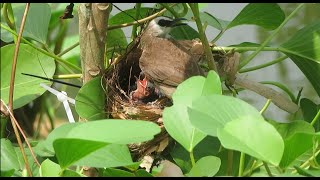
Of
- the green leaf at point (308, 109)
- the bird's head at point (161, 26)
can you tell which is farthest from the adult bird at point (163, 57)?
the green leaf at point (308, 109)

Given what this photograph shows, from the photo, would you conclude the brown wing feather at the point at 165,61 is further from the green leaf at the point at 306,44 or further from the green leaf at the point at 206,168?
the green leaf at the point at 206,168

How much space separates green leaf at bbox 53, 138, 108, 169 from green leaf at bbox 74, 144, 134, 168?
0.01m

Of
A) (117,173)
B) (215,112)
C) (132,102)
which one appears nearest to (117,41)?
(132,102)

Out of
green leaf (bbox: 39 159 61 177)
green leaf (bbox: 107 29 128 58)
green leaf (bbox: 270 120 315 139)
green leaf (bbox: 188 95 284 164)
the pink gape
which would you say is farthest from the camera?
the pink gape

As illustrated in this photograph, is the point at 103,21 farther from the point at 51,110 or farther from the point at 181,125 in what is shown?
the point at 51,110

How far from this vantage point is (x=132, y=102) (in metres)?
1.30

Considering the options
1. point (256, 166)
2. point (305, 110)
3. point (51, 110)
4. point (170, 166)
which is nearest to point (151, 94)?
point (170, 166)

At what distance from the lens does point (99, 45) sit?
38.4 inches

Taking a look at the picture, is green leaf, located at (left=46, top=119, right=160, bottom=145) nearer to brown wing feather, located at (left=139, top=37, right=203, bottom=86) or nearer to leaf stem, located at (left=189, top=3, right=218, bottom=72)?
leaf stem, located at (left=189, top=3, right=218, bottom=72)

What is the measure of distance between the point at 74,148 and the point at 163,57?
0.75 metres

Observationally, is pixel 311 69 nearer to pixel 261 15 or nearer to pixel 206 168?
pixel 261 15

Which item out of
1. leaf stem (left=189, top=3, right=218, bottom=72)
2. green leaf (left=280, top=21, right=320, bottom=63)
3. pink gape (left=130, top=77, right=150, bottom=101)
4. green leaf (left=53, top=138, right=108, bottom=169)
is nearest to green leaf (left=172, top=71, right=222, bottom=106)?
green leaf (left=53, top=138, right=108, bottom=169)

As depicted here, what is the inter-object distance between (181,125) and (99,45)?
31 cm

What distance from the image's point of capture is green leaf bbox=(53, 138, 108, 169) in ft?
2.09
